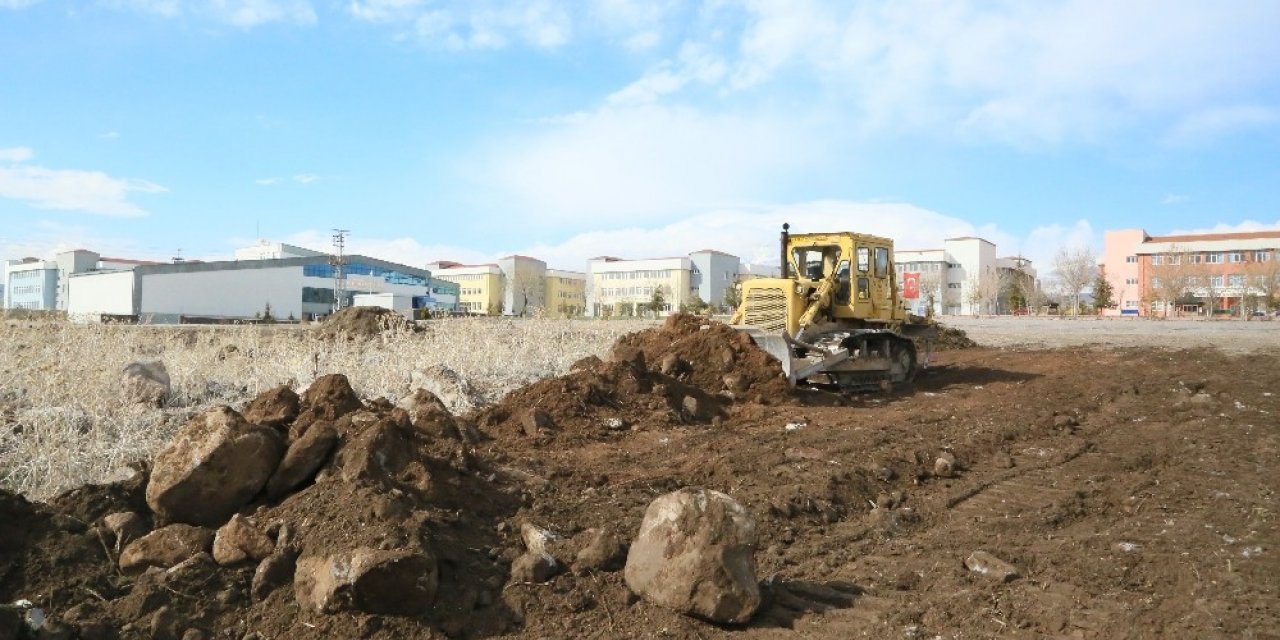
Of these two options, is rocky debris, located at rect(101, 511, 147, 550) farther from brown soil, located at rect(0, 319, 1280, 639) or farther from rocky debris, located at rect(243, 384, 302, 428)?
rocky debris, located at rect(243, 384, 302, 428)

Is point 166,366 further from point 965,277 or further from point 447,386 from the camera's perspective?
point 965,277

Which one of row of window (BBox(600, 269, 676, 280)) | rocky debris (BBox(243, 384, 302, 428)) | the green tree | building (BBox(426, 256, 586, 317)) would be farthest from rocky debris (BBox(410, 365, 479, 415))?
row of window (BBox(600, 269, 676, 280))

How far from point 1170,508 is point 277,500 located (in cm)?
636

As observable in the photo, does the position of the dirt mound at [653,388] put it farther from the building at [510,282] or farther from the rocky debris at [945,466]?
the building at [510,282]

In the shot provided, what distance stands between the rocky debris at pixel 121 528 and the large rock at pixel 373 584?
110 cm

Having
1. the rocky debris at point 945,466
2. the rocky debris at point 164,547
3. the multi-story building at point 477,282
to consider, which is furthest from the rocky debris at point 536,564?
the multi-story building at point 477,282

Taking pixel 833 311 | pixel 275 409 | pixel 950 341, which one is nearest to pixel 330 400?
pixel 275 409

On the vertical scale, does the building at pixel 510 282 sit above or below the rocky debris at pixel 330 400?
above

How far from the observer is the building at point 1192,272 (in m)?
60.5

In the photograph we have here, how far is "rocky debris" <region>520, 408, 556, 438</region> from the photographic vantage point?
336 inches

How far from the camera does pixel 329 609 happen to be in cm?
398

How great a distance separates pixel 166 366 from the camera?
10.3m

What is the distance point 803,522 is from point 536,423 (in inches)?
140

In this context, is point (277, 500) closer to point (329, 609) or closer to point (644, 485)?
point (329, 609)
